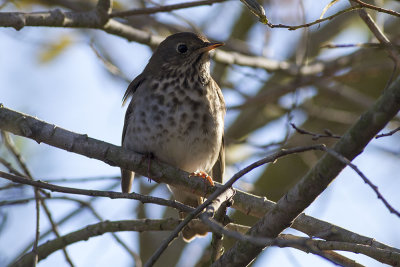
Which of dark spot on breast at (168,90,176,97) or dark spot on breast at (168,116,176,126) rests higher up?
dark spot on breast at (168,90,176,97)

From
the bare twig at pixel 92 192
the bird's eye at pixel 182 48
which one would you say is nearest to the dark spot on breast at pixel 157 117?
the bird's eye at pixel 182 48

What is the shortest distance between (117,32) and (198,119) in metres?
1.23

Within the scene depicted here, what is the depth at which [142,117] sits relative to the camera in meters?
5.90

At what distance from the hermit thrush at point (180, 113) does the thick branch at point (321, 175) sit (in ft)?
6.47

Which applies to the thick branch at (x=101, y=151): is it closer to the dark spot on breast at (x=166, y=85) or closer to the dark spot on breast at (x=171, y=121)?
the dark spot on breast at (x=171, y=121)

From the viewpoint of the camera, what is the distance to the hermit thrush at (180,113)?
19.0ft

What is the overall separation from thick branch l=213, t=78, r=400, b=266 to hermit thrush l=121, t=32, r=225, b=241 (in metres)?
1.97

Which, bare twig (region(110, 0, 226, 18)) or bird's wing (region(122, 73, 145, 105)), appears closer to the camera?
bare twig (region(110, 0, 226, 18))

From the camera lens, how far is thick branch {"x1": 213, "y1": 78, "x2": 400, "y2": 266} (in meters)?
3.20

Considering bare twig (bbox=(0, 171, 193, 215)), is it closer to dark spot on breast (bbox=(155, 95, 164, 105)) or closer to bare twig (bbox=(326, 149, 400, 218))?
bare twig (bbox=(326, 149, 400, 218))

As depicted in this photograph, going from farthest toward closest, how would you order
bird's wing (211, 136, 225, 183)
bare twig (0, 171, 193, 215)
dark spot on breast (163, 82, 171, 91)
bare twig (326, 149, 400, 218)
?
bird's wing (211, 136, 225, 183) < dark spot on breast (163, 82, 171, 91) < bare twig (0, 171, 193, 215) < bare twig (326, 149, 400, 218)

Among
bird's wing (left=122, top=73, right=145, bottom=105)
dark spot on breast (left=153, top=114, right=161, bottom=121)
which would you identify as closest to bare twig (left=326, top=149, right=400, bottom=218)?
dark spot on breast (left=153, top=114, right=161, bottom=121)

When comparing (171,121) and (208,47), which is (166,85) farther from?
(208,47)

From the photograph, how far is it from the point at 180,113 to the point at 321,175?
258cm
